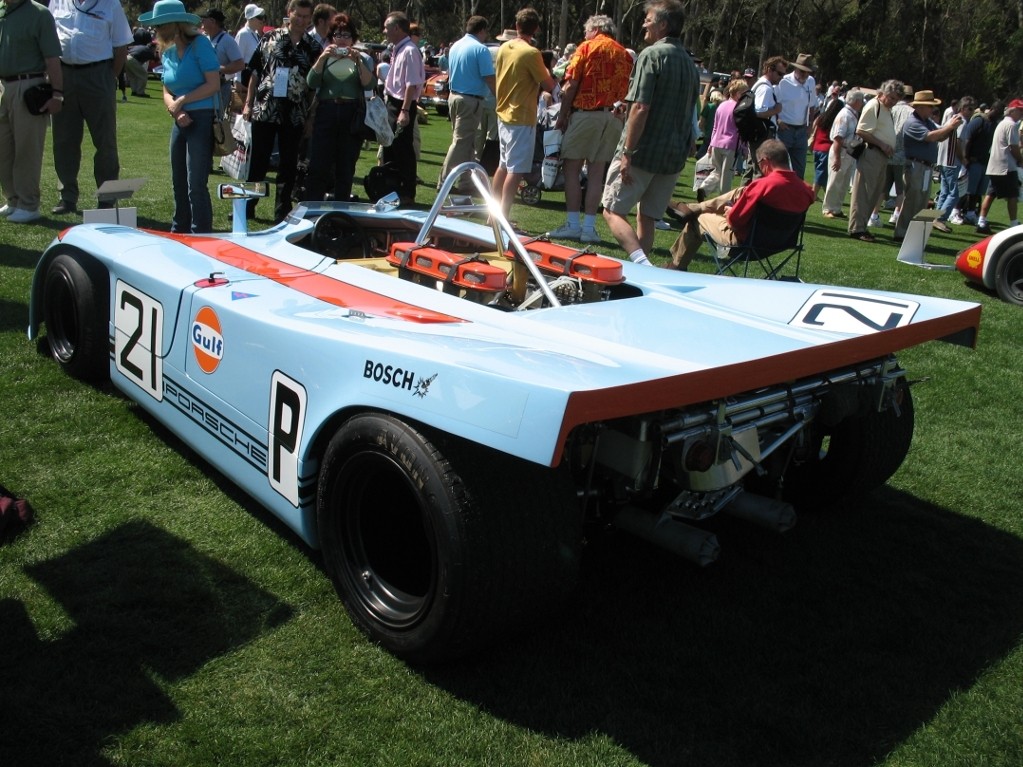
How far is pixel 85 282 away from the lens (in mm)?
4141

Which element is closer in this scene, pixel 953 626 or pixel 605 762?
pixel 605 762

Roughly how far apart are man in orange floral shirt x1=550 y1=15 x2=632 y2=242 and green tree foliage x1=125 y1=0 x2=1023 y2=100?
35.7m

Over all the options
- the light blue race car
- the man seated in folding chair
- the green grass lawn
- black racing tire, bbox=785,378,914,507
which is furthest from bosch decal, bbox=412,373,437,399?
the man seated in folding chair

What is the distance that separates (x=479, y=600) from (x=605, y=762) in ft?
1.63

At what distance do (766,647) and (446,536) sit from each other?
1112 mm

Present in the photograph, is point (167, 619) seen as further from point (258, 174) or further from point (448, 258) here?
point (258, 174)

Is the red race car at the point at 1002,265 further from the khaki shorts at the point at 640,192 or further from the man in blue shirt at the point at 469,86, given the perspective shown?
the man in blue shirt at the point at 469,86

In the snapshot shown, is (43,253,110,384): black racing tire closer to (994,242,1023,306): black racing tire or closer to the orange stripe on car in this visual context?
the orange stripe on car

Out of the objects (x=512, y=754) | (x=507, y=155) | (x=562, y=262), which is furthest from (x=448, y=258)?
(x=507, y=155)

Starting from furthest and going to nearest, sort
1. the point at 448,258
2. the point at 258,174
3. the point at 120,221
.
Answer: the point at 258,174 → the point at 120,221 → the point at 448,258

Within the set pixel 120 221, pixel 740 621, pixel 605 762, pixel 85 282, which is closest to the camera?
pixel 605 762

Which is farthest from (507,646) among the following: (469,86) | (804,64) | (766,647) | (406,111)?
(804,64)

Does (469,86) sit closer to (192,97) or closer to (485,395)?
(192,97)

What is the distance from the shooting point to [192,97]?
6648 mm
